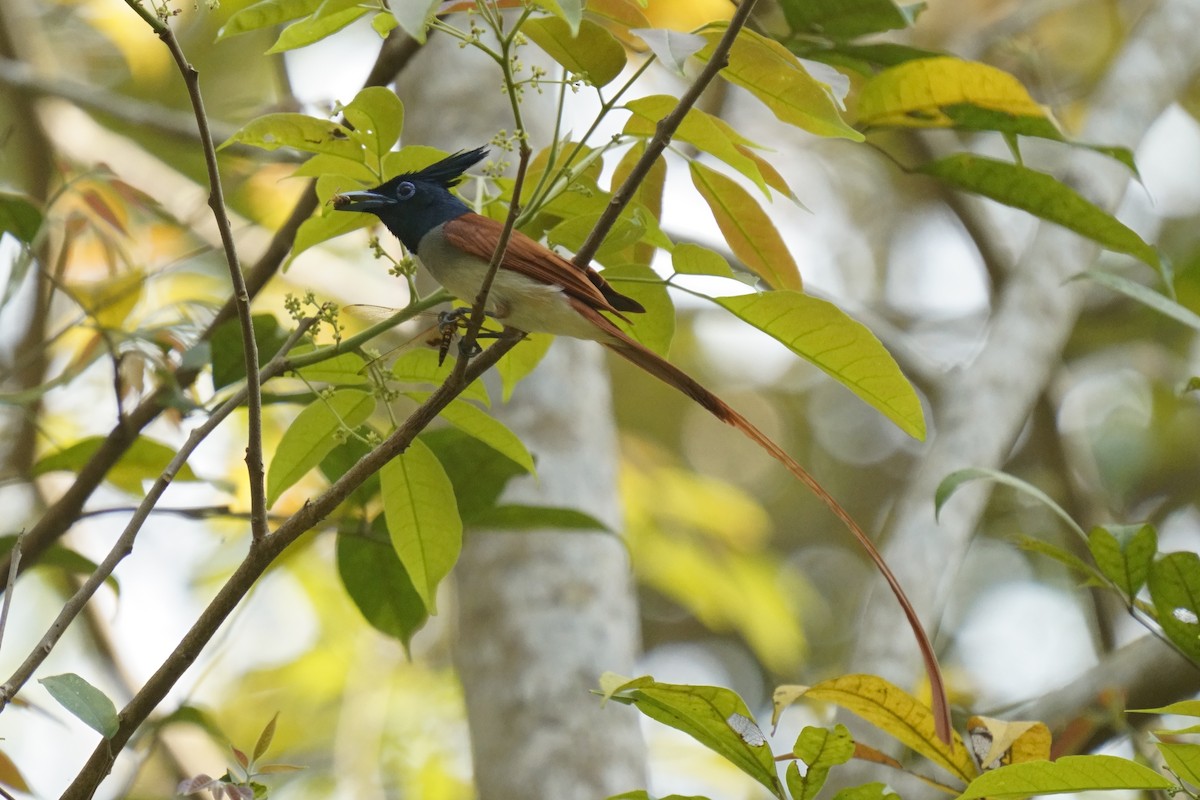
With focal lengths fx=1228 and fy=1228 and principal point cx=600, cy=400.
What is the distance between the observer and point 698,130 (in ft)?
4.01

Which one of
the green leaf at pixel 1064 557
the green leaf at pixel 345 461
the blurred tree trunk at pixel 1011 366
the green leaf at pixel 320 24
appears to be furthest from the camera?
the blurred tree trunk at pixel 1011 366

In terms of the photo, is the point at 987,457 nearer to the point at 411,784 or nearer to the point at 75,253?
the point at 411,784

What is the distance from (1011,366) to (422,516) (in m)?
1.35

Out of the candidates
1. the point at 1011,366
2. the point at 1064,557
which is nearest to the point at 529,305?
the point at 1064,557

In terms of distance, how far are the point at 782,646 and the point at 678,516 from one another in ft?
2.14

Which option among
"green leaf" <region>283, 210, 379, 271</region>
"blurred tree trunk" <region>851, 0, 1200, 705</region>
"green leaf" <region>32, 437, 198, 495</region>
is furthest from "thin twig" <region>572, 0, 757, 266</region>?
"blurred tree trunk" <region>851, 0, 1200, 705</region>

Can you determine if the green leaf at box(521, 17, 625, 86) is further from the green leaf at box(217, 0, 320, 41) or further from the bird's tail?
the bird's tail

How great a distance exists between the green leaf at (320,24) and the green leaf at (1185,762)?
3.20ft

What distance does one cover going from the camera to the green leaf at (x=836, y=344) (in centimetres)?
123

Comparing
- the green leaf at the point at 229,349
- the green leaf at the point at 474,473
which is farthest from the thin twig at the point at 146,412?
the green leaf at the point at 474,473

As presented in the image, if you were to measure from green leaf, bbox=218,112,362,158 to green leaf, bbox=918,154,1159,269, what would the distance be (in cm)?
75

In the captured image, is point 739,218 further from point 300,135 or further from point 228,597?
point 228,597

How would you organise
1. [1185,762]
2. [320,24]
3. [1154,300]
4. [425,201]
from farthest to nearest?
1. [425,201]
2. [1154,300]
3. [320,24]
4. [1185,762]

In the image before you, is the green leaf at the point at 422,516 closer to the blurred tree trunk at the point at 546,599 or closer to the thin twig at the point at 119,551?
the thin twig at the point at 119,551
